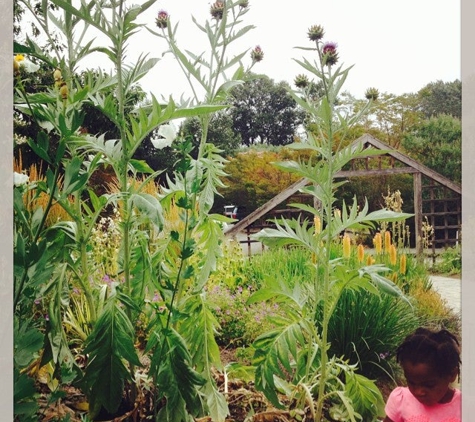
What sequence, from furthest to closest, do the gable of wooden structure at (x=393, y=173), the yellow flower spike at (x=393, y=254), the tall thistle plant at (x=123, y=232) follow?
the yellow flower spike at (x=393, y=254) → the gable of wooden structure at (x=393, y=173) → the tall thistle plant at (x=123, y=232)

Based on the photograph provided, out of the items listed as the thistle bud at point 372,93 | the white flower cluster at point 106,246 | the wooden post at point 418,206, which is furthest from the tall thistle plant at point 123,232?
the white flower cluster at point 106,246

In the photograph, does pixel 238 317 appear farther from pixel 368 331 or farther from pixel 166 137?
pixel 166 137

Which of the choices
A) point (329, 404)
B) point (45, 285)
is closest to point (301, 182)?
point (329, 404)

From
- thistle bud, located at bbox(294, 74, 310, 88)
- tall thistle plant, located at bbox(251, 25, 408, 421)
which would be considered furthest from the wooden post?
thistle bud, located at bbox(294, 74, 310, 88)

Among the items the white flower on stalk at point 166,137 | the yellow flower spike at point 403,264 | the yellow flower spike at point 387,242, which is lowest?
the yellow flower spike at point 403,264

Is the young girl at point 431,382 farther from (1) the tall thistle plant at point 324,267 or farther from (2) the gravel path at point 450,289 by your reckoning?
(2) the gravel path at point 450,289

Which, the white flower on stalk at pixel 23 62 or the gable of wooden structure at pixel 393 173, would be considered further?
the gable of wooden structure at pixel 393 173

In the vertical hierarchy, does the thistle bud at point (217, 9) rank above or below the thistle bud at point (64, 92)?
above

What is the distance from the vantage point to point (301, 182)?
143 centimetres

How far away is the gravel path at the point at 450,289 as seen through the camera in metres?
1.32

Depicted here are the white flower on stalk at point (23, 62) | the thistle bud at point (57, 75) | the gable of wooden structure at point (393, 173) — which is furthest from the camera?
the gable of wooden structure at point (393, 173)

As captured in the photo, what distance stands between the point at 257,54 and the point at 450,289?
2.31ft

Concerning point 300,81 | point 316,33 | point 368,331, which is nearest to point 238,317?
point 368,331

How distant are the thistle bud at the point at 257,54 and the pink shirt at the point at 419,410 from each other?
2.47 feet
